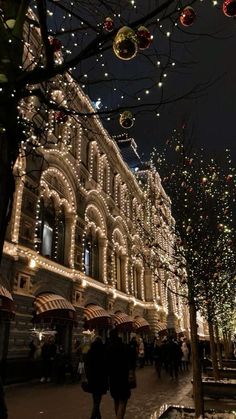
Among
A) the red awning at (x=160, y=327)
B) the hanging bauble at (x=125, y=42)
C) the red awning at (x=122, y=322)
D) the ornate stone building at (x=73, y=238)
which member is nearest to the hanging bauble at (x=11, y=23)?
the hanging bauble at (x=125, y=42)

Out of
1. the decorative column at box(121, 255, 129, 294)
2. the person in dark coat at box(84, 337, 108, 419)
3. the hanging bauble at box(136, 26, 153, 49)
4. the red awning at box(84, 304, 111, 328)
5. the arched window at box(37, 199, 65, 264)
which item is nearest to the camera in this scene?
the hanging bauble at box(136, 26, 153, 49)

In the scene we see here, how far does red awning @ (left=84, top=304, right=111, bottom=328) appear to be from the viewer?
20.3 meters

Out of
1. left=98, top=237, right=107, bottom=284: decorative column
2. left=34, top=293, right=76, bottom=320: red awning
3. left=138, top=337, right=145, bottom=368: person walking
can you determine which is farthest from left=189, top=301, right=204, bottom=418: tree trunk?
left=138, top=337, right=145, bottom=368: person walking

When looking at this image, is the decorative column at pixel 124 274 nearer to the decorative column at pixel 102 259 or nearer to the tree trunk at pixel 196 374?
the decorative column at pixel 102 259

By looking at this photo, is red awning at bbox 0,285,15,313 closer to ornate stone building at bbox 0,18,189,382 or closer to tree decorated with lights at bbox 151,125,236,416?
ornate stone building at bbox 0,18,189,382

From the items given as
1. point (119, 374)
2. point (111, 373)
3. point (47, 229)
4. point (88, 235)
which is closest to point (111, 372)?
point (111, 373)

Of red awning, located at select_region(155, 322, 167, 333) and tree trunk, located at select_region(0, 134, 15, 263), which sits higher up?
red awning, located at select_region(155, 322, 167, 333)

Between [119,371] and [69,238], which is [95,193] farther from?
[119,371]

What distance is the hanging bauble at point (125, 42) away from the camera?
470 centimetres

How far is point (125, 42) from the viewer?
4723 millimetres

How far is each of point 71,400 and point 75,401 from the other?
20 cm

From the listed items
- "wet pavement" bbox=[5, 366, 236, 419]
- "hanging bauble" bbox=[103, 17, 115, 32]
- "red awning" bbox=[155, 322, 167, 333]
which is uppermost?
"hanging bauble" bbox=[103, 17, 115, 32]

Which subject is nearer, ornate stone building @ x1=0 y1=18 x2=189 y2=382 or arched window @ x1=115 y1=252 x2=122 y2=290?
ornate stone building @ x1=0 y1=18 x2=189 y2=382

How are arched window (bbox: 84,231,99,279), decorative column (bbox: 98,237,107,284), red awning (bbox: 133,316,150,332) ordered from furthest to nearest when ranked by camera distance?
red awning (bbox: 133,316,150,332) → decorative column (bbox: 98,237,107,284) → arched window (bbox: 84,231,99,279)
